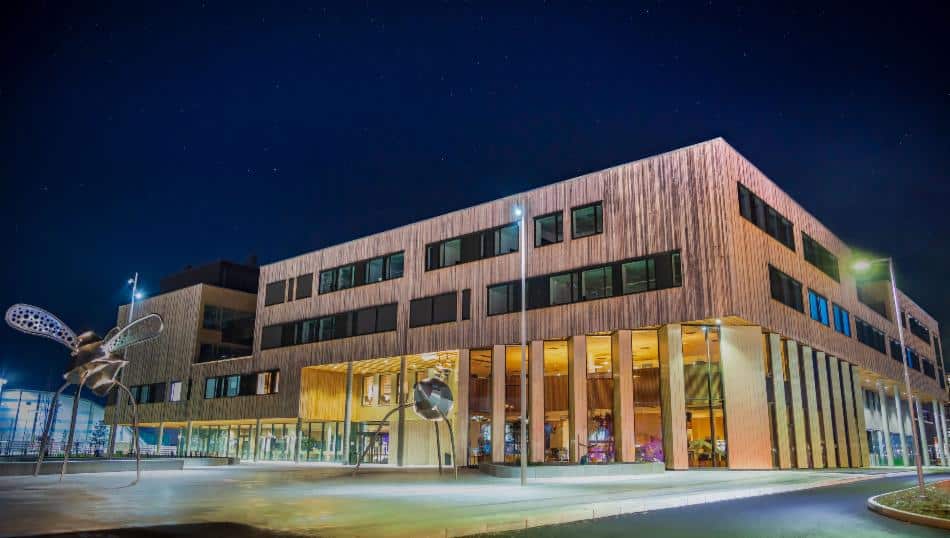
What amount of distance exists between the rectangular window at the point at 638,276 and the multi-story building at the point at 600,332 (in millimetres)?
70

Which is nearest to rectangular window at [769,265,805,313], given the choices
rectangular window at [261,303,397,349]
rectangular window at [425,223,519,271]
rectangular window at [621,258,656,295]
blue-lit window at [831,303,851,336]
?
rectangular window at [621,258,656,295]

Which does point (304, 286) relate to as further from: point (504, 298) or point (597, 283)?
point (597, 283)

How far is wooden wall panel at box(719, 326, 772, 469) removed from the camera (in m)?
30.3

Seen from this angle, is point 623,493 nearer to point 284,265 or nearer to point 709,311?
point 709,311

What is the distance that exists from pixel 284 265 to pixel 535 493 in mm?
38131

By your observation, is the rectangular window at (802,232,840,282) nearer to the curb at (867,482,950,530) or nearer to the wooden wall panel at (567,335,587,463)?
the wooden wall panel at (567,335,587,463)

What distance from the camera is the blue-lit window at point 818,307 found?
1518 inches

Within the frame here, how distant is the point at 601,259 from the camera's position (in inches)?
1341

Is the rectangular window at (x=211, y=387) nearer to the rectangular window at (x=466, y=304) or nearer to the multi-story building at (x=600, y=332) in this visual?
the multi-story building at (x=600, y=332)

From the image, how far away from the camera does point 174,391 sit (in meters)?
59.3

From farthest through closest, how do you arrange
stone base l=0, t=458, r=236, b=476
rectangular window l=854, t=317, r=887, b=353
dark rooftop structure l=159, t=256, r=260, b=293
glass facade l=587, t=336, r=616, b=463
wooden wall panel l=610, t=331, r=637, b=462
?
1. dark rooftop structure l=159, t=256, r=260, b=293
2. rectangular window l=854, t=317, r=887, b=353
3. glass facade l=587, t=336, r=616, b=463
4. wooden wall panel l=610, t=331, r=637, b=462
5. stone base l=0, t=458, r=236, b=476

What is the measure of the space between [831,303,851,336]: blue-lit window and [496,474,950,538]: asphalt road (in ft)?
95.9

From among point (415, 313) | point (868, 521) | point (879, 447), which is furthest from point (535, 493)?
point (879, 447)

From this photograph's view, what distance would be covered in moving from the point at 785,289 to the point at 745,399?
726 centimetres
